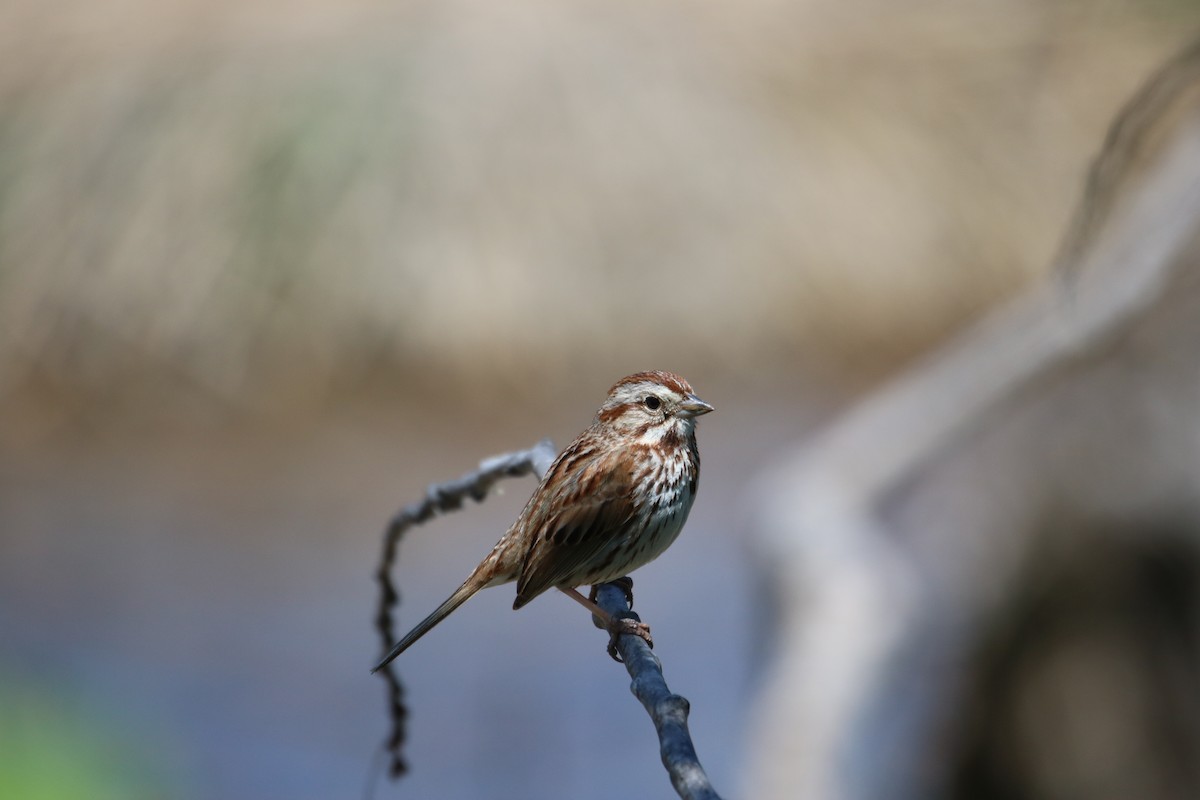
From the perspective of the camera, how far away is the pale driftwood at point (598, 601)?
5.00 ft

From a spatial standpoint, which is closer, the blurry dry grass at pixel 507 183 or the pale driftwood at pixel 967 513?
the pale driftwood at pixel 967 513

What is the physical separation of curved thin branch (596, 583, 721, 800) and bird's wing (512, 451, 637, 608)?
396 millimetres

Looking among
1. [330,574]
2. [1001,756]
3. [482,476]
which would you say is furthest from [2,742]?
[330,574]

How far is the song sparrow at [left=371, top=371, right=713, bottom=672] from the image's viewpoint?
2428mm

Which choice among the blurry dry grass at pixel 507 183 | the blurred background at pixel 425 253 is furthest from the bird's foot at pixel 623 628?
the blurry dry grass at pixel 507 183

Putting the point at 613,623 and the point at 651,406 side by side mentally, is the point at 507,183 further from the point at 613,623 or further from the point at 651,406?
the point at 613,623

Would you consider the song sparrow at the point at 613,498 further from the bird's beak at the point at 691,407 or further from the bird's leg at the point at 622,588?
the bird's leg at the point at 622,588

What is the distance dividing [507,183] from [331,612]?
226cm

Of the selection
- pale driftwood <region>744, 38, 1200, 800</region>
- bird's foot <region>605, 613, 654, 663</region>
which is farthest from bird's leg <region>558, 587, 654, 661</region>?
pale driftwood <region>744, 38, 1200, 800</region>

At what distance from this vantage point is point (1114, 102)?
8.32m

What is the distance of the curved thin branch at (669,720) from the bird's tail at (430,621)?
11.3 inches

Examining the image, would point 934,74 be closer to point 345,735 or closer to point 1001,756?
point 345,735

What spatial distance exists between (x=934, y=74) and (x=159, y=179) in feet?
13.5

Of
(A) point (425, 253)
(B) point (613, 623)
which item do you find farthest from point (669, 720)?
(A) point (425, 253)
